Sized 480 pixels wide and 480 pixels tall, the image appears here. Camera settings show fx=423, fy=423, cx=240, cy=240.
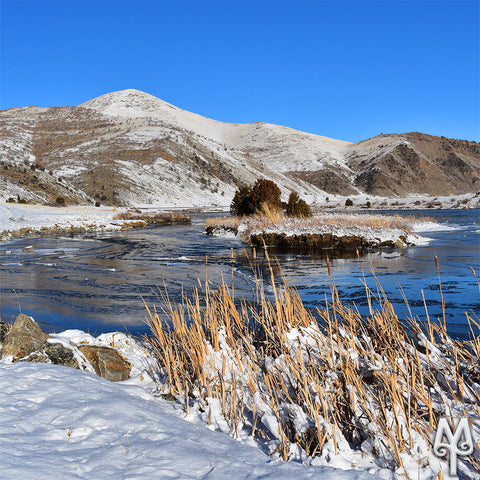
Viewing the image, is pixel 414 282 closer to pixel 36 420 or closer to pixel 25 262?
pixel 36 420

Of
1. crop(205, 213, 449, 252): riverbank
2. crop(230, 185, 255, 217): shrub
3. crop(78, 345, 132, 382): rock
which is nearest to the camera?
crop(78, 345, 132, 382): rock

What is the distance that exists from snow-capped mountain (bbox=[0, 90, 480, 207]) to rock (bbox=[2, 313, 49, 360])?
50512 millimetres

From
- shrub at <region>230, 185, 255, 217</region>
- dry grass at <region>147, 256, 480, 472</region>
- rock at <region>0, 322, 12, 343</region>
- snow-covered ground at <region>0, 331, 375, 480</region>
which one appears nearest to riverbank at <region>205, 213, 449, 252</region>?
shrub at <region>230, 185, 255, 217</region>

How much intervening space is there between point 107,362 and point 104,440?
79.4 inches

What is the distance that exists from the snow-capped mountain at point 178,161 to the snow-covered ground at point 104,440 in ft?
171

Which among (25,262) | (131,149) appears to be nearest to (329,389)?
(25,262)

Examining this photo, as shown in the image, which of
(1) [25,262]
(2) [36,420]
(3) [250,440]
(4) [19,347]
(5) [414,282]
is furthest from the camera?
(1) [25,262]

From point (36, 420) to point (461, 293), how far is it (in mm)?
9167

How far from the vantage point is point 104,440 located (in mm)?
2934

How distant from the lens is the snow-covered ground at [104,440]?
256cm

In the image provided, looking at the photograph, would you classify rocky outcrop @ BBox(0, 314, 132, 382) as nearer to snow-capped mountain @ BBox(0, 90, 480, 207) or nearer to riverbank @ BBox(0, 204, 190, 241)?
riverbank @ BBox(0, 204, 190, 241)

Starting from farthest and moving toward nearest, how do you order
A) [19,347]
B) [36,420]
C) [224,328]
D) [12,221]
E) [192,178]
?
[192,178] < [12,221] < [224,328] < [19,347] < [36,420]

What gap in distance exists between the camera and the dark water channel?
8.41 m

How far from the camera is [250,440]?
3.44m
